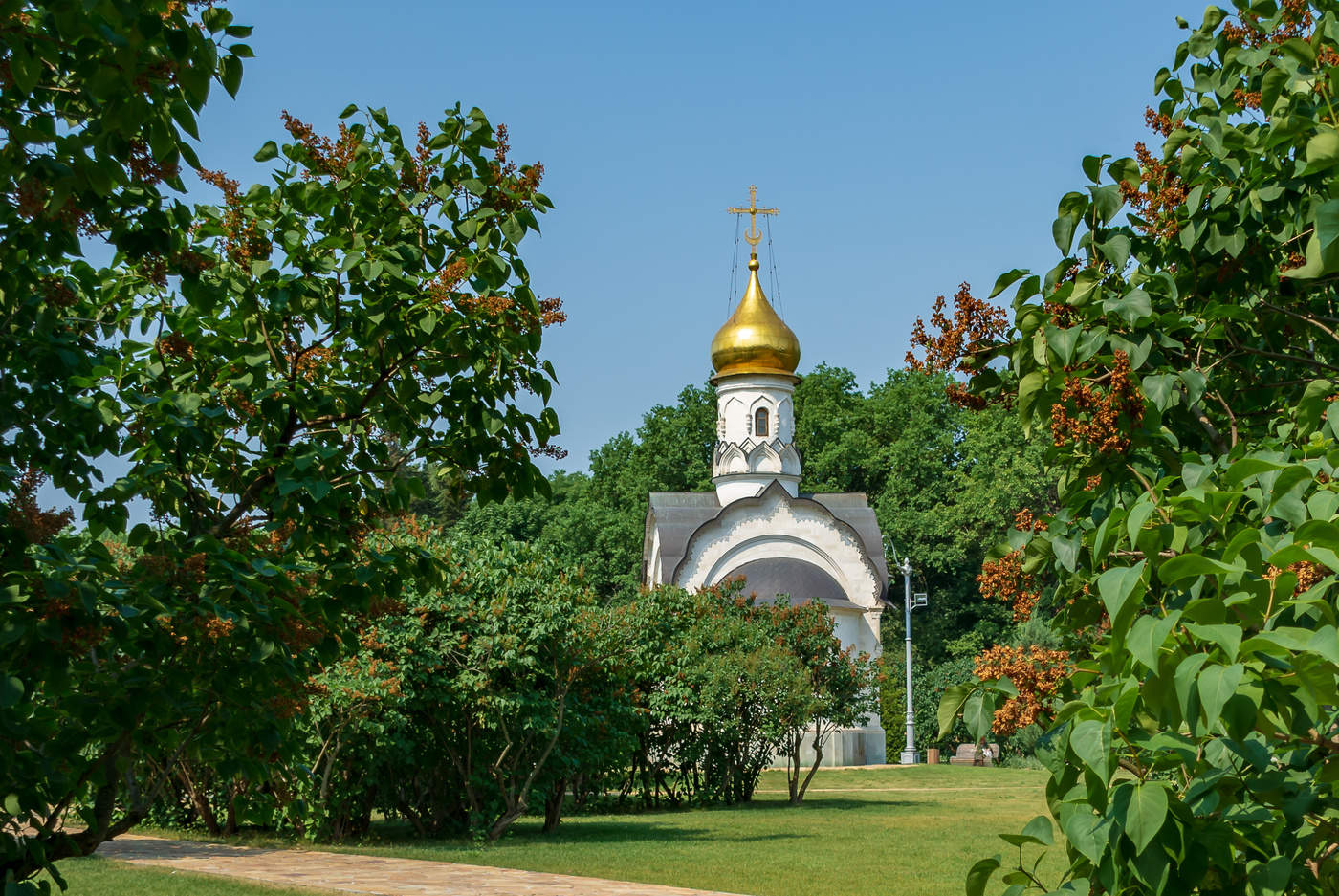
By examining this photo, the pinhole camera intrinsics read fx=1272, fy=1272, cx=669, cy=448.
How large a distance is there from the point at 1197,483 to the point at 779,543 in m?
37.0

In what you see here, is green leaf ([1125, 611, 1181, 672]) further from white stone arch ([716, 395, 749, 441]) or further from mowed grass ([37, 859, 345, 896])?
white stone arch ([716, 395, 749, 441])

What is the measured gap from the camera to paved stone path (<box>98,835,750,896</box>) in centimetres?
1094

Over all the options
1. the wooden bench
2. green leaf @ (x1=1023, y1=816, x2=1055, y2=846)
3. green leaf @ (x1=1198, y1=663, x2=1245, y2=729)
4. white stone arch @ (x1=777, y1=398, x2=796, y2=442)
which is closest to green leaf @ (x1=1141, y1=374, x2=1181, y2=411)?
green leaf @ (x1=1023, y1=816, x2=1055, y2=846)

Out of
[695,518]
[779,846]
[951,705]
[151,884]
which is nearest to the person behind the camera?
[951,705]

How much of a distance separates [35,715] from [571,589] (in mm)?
12073

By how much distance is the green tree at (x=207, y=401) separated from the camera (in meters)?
3.28

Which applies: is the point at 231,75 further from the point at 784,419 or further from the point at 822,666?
the point at 784,419

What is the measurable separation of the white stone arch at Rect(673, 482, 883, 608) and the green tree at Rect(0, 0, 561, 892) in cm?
3419

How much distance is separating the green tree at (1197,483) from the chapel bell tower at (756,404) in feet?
118

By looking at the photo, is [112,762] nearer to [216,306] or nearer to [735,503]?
[216,306]

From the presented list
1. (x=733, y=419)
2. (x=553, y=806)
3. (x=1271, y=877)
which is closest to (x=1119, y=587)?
(x=1271, y=877)

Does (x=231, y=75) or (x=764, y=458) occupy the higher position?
(x=764, y=458)

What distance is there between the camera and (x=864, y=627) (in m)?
39.8

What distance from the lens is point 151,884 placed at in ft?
36.2
